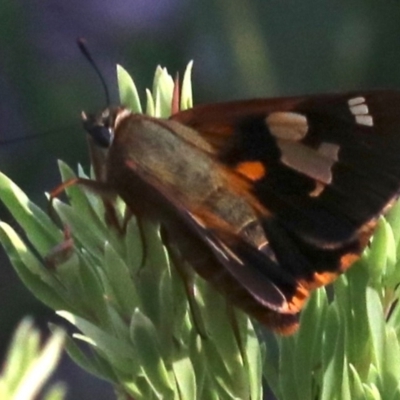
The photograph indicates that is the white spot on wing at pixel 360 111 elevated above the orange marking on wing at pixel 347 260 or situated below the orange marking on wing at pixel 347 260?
above

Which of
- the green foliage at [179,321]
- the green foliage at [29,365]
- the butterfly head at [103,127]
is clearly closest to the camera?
the green foliage at [29,365]

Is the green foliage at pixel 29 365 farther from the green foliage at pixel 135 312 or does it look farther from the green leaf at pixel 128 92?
the green leaf at pixel 128 92

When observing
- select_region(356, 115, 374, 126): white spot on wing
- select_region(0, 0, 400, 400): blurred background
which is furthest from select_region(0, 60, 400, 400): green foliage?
select_region(0, 0, 400, 400): blurred background

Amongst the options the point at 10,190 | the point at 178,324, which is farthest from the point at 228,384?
the point at 10,190

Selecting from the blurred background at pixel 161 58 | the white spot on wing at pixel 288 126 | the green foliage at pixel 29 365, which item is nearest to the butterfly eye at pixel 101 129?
the white spot on wing at pixel 288 126

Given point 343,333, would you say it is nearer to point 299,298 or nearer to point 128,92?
point 299,298

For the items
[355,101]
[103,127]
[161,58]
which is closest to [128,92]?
[103,127]

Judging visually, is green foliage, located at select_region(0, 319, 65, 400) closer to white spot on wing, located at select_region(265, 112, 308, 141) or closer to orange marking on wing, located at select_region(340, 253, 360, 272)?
orange marking on wing, located at select_region(340, 253, 360, 272)
